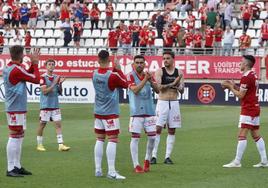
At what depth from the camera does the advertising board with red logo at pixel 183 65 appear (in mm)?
38281

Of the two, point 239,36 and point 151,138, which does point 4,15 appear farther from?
point 151,138

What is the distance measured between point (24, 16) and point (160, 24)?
9622 mm

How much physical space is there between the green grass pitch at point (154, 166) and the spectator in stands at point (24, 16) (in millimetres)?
21489

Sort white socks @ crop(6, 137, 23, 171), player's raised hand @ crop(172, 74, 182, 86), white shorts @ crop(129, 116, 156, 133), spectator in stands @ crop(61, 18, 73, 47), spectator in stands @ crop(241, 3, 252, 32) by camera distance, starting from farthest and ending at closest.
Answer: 1. spectator in stands @ crop(61, 18, 73, 47)
2. spectator in stands @ crop(241, 3, 252, 32)
3. player's raised hand @ crop(172, 74, 182, 86)
4. white shorts @ crop(129, 116, 156, 133)
5. white socks @ crop(6, 137, 23, 171)

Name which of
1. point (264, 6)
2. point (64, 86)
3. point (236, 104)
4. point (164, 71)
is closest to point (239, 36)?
point (264, 6)

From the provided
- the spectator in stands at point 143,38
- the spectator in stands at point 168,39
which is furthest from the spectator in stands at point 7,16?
the spectator in stands at point 168,39

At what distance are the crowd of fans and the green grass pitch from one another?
1296 centimetres

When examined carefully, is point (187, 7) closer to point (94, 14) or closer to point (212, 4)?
point (212, 4)

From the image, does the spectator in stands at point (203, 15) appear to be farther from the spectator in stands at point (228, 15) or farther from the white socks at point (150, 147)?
the white socks at point (150, 147)

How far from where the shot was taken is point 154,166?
1661 cm

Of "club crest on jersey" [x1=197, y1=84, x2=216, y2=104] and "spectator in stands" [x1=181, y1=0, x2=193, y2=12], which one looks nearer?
"club crest on jersey" [x1=197, y1=84, x2=216, y2=104]

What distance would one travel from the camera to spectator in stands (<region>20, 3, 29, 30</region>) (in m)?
48.9

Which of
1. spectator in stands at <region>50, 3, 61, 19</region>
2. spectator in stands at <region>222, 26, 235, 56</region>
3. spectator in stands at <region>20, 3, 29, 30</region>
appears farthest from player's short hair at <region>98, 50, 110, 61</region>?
spectator in stands at <region>50, 3, 61, 19</region>

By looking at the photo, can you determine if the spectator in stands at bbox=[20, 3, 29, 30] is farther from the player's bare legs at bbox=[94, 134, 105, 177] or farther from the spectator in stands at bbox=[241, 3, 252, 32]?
the player's bare legs at bbox=[94, 134, 105, 177]
